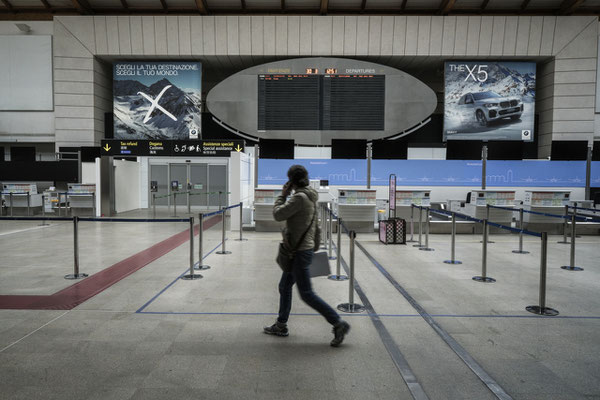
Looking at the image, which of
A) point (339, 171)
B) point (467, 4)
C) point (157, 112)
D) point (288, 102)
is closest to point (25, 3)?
point (157, 112)

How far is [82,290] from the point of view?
5090mm

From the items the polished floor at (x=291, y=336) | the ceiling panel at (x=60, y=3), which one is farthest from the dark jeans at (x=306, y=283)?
the ceiling panel at (x=60, y=3)

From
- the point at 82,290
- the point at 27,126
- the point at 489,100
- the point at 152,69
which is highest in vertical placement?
the point at 152,69

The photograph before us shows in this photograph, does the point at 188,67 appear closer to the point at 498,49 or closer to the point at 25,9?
the point at 25,9

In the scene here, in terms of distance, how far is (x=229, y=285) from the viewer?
17.8 ft

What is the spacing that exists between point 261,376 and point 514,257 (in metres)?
6.56

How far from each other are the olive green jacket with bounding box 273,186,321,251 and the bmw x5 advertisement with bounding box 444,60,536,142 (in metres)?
12.7

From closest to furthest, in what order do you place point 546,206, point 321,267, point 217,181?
point 321,267 < point 546,206 < point 217,181

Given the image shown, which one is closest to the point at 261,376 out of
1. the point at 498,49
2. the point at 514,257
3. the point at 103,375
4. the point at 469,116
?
the point at 103,375

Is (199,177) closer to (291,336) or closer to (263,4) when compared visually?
(263,4)

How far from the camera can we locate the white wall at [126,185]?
1591 centimetres

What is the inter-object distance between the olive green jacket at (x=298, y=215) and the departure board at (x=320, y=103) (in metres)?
10.7

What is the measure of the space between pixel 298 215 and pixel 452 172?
1165 centimetres

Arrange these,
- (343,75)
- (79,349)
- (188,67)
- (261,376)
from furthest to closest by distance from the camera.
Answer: (188,67) → (343,75) → (79,349) → (261,376)
